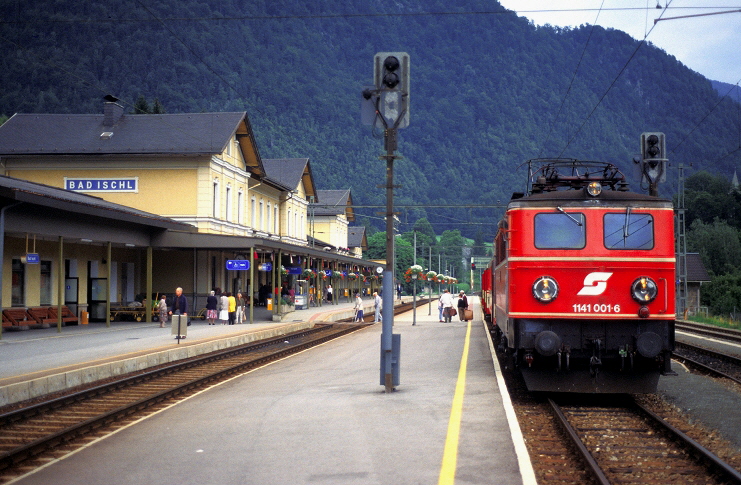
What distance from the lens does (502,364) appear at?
1825 centimetres

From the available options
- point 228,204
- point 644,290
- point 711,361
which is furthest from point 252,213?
point 644,290

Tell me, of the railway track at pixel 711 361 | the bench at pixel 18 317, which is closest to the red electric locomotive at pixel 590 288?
the railway track at pixel 711 361

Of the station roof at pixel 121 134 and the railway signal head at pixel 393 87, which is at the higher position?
→ the station roof at pixel 121 134

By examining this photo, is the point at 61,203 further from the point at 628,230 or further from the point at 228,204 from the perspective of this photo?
the point at 228,204

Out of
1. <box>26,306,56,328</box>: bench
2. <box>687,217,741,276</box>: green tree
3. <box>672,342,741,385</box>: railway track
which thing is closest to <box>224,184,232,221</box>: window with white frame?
<box>26,306,56,328</box>: bench

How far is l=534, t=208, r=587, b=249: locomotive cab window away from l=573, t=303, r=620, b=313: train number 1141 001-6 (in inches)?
32.4

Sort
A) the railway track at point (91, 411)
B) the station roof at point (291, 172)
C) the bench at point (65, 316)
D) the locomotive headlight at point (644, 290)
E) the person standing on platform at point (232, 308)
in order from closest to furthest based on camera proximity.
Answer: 1. the railway track at point (91, 411)
2. the locomotive headlight at point (644, 290)
3. the bench at point (65, 316)
4. the person standing on platform at point (232, 308)
5. the station roof at point (291, 172)

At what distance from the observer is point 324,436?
29.6 feet

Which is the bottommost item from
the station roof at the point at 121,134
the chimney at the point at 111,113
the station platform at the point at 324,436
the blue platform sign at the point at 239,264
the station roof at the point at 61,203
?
the station platform at the point at 324,436

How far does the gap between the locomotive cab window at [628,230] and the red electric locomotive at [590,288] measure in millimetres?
14

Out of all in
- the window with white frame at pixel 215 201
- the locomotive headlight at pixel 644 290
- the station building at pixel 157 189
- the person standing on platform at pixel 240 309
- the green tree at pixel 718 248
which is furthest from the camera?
the green tree at pixel 718 248

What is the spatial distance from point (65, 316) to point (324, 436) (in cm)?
2447

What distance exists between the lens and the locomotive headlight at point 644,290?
38.7 ft

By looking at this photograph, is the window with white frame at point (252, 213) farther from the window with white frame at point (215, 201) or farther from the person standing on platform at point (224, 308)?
the person standing on platform at point (224, 308)
